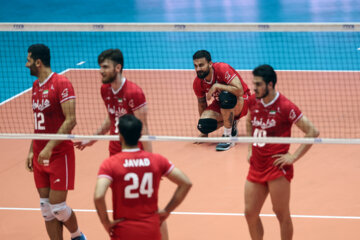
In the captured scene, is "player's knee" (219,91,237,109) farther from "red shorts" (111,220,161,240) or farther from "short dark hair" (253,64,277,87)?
"red shorts" (111,220,161,240)

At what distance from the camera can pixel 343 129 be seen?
41.0ft

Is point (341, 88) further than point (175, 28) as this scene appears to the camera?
Yes

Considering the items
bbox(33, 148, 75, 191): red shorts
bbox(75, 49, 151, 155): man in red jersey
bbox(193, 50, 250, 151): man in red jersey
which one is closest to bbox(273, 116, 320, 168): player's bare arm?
bbox(75, 49, 151, 155): man in red jersey

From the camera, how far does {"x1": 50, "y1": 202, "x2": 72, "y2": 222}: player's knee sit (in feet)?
25.4

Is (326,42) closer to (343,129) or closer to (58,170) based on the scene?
(343,129)

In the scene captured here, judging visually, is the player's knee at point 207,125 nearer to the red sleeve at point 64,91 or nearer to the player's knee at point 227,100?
the player's knee at point 227,100

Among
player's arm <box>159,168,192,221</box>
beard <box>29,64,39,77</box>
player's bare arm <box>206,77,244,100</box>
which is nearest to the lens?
player's arm <box>159,168,192,221</box>

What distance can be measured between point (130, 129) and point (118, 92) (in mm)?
1803

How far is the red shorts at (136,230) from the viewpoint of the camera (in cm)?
580

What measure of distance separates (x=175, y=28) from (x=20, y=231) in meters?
3.79

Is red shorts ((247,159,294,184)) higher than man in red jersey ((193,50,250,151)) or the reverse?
the reverse

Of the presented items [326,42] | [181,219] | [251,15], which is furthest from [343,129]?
[251,15]

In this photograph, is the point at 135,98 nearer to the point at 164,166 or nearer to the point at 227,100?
the point at 164,166

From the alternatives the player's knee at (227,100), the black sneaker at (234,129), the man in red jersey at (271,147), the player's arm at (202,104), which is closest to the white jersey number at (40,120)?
the man in red jersey at (271,147)
